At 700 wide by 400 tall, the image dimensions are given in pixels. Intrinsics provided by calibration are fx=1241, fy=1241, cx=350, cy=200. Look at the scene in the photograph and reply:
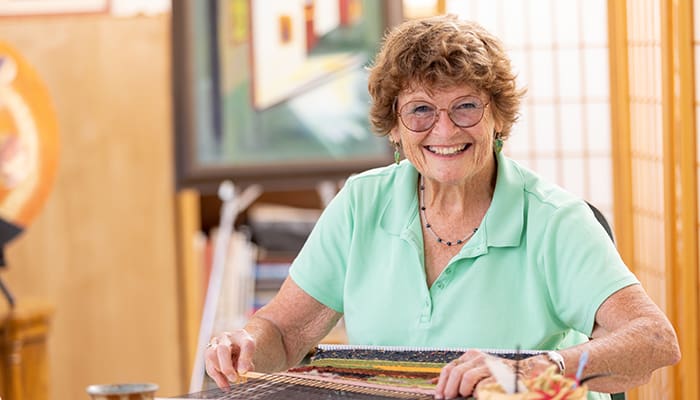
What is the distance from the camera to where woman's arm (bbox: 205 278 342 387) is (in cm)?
219

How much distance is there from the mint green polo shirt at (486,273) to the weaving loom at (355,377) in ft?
0.49

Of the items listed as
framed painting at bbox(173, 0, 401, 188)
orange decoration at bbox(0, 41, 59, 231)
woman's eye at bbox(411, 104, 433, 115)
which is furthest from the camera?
orange decoration at bbox(0, 41, 59, 231)

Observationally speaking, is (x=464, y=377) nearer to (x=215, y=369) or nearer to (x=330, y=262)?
(x=215, y=369)

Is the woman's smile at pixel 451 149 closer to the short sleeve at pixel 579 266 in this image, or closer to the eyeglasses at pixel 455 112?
the eyeglasses at pixel 455 112

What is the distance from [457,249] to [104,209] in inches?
105

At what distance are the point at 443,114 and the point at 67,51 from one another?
9.09ft

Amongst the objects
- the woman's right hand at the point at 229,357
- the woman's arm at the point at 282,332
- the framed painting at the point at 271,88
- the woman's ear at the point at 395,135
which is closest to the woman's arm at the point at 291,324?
the woman's arm at the point at 282,332

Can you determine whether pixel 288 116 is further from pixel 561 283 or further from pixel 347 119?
pixel 561 283

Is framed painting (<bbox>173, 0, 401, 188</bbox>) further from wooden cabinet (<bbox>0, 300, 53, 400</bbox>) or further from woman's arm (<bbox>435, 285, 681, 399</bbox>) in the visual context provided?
woman's arm (<bbox>435, 285, 681, 399</bbox>)

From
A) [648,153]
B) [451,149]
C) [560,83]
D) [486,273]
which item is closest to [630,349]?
[486,273]

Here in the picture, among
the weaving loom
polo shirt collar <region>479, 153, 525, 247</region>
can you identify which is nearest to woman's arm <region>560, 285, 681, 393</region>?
the weaving loom

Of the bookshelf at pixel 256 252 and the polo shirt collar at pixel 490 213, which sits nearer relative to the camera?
the polo shirt collar at pixel 490 213

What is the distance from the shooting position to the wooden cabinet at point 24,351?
410cm

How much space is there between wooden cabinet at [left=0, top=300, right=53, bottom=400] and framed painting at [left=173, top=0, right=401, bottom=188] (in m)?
0.68
